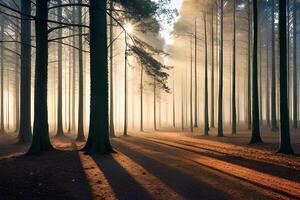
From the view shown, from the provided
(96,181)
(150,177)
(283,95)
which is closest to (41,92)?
(96,181)

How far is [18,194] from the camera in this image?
7.01m

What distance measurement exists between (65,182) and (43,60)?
7.33 meters

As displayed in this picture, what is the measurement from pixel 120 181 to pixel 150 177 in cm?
93

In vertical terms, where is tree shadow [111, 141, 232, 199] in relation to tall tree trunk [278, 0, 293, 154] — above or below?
below

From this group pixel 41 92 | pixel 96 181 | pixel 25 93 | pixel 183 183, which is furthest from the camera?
pixel 25 93

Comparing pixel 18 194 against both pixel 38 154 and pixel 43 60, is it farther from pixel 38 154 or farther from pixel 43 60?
pixel 43 60

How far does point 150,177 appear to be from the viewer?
9.12 meters

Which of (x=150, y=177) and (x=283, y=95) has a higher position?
(x=283, y=95)

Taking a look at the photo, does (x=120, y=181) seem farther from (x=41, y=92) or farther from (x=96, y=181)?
(x=41, y=92)

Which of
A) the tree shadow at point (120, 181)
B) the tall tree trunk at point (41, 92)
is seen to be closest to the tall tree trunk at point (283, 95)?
the tree shadow at point (120, 181)

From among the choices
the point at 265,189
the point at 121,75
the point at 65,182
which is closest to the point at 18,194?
the point at 65,182

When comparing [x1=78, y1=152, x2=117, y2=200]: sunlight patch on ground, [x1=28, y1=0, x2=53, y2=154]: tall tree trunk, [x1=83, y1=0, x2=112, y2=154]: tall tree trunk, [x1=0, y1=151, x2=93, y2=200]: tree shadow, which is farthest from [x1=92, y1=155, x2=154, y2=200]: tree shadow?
[x1=28, y1=0, x2=53, y2=154]: tall tree trunk

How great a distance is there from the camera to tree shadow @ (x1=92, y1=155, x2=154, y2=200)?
732 cm

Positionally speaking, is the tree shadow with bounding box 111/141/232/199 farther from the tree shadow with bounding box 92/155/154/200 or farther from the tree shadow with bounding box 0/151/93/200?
the tree shadow with bounding box 0/151/93/200
